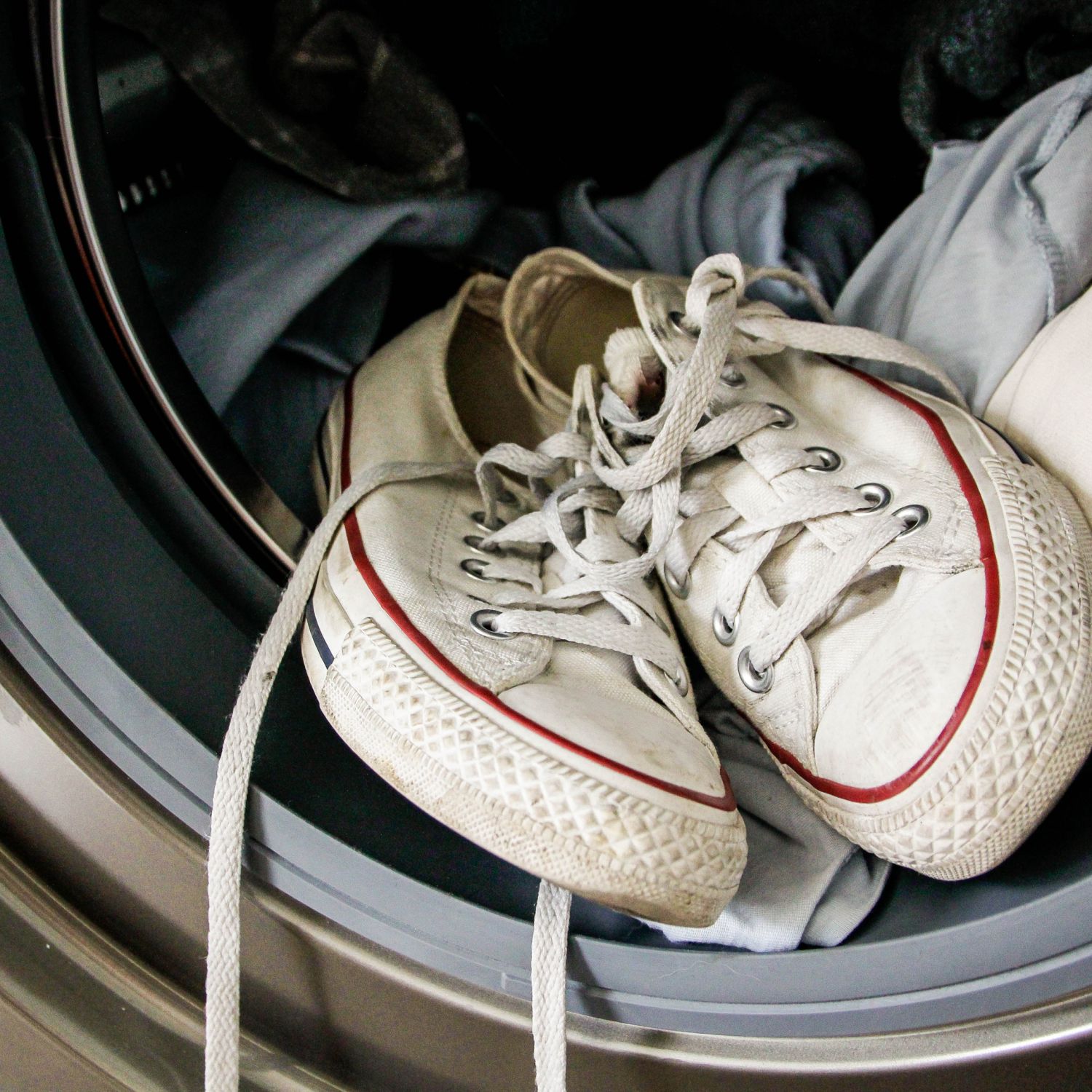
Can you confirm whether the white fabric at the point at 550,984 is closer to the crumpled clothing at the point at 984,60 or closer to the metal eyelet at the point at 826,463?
the metal eyelet at the point at 826,463

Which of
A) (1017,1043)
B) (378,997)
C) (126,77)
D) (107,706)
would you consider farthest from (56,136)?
(1017,1043)

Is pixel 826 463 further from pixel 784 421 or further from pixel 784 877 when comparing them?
pixel 784 877

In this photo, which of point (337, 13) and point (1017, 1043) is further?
point (337, 13)

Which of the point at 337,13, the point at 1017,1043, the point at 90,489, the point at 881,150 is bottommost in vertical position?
the point at 1017,1043

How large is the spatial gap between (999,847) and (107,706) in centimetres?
39

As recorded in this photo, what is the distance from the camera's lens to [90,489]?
448 mm

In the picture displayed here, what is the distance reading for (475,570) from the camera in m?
0.49

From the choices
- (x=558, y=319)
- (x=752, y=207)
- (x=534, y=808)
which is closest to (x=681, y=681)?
(x=534, y=808)

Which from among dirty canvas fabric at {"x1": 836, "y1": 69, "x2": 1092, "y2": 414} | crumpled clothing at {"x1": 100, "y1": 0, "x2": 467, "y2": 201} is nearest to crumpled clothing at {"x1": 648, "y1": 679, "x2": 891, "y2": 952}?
dirty canvas fabric at {"x1": 836, "y1": 69, "x2": 1092, "y2": 414}

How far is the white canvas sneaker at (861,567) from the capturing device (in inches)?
14.0

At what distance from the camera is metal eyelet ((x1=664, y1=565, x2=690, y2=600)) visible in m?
0.49

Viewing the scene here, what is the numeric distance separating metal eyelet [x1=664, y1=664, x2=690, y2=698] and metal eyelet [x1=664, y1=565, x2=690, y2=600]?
52 millimetres

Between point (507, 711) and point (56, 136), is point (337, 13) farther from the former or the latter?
point (507, 711)

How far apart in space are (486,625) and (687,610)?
125 mm
